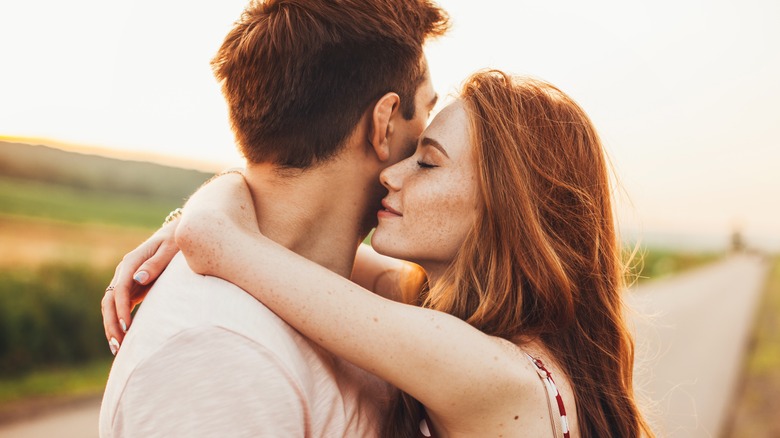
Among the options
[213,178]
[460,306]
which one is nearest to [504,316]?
[460,306]

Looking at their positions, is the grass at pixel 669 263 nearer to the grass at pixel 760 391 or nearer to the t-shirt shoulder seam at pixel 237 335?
the grass at pixel 760 391

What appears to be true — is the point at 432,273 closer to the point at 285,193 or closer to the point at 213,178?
the point at 285,193

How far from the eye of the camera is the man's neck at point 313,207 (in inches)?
96.0

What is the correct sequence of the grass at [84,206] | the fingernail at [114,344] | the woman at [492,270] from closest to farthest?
the woman at [492,270] < the fingernail at [114,344] < the grass at [84,206]

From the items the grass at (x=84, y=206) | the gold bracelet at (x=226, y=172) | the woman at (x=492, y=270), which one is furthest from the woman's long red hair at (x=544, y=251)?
the grass at (x=84, y=206)

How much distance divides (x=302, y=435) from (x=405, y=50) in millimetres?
1412

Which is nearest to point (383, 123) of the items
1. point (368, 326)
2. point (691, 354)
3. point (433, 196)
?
point (433, 196)

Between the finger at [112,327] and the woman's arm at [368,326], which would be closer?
the woman's arm at [368,326]

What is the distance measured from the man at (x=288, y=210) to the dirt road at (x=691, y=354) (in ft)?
4.09

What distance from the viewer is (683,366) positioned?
11.8 meters

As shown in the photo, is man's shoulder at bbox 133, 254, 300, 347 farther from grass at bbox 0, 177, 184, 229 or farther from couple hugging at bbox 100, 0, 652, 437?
grass at bbox 0, 177, 184, 229

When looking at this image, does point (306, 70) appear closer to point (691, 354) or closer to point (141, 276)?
point (141, 276)

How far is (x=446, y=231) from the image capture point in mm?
2578

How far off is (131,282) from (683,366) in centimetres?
1133
